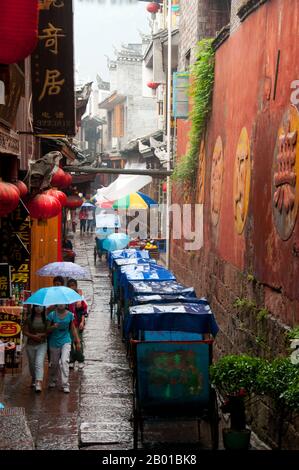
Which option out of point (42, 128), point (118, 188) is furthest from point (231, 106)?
point (118, 188)

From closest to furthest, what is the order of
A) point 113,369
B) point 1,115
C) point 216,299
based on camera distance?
point 1,115, point 113,369, point 216,299

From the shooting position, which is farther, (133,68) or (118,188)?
(133,68)

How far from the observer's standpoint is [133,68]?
6412cm

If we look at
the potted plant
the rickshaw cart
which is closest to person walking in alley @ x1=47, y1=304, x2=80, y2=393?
the rickshaw cart

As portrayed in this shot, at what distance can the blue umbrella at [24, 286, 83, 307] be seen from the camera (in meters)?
12.1

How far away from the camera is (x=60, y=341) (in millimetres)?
12398

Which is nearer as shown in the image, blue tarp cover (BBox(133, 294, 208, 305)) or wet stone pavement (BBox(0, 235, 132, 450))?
wet stone pavement (BBox(0, 235, 132, 450))

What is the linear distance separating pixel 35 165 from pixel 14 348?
3.31m

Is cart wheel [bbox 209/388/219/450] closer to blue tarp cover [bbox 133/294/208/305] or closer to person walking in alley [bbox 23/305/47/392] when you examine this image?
blue tarp cover [bbox 133/294/208/305]

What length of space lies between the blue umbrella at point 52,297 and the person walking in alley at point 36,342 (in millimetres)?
256

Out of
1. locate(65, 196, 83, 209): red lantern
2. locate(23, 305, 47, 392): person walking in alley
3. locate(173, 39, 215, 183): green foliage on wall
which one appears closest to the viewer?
locate(23, 305, 47, 392): person walking in alley

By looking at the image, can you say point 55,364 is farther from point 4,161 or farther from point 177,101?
point 177,101

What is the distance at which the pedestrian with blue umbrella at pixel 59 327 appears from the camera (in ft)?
40.2

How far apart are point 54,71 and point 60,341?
4.45m
